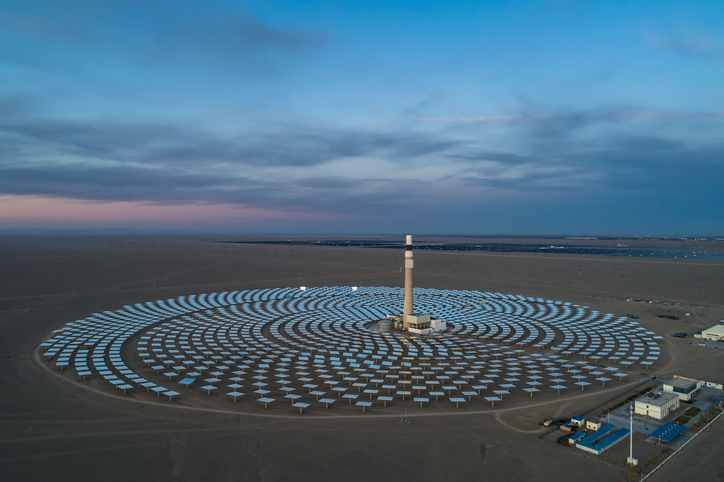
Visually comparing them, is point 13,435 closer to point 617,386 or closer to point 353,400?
point 353,400

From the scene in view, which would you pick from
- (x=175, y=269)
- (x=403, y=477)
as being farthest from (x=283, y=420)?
(x=175, y=269)

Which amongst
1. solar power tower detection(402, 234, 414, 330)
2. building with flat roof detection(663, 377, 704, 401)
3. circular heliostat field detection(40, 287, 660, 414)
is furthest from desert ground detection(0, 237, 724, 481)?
solar power tower detection(402, 234, 414, 330)

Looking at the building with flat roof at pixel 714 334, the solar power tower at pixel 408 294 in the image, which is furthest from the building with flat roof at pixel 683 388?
the solar power tower at pixel 408 294

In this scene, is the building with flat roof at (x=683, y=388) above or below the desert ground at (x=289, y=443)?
above

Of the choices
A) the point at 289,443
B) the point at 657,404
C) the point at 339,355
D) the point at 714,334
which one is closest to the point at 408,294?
the point at 339,355

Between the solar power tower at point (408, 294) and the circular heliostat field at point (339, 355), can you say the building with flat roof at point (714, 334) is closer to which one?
the circular heliostat field at point (339, 355)

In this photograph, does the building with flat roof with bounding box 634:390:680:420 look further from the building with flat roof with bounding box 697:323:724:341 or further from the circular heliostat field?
the building with flat roof with bounding box 697:323:724:341

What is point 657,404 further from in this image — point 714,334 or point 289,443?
point 714,334
